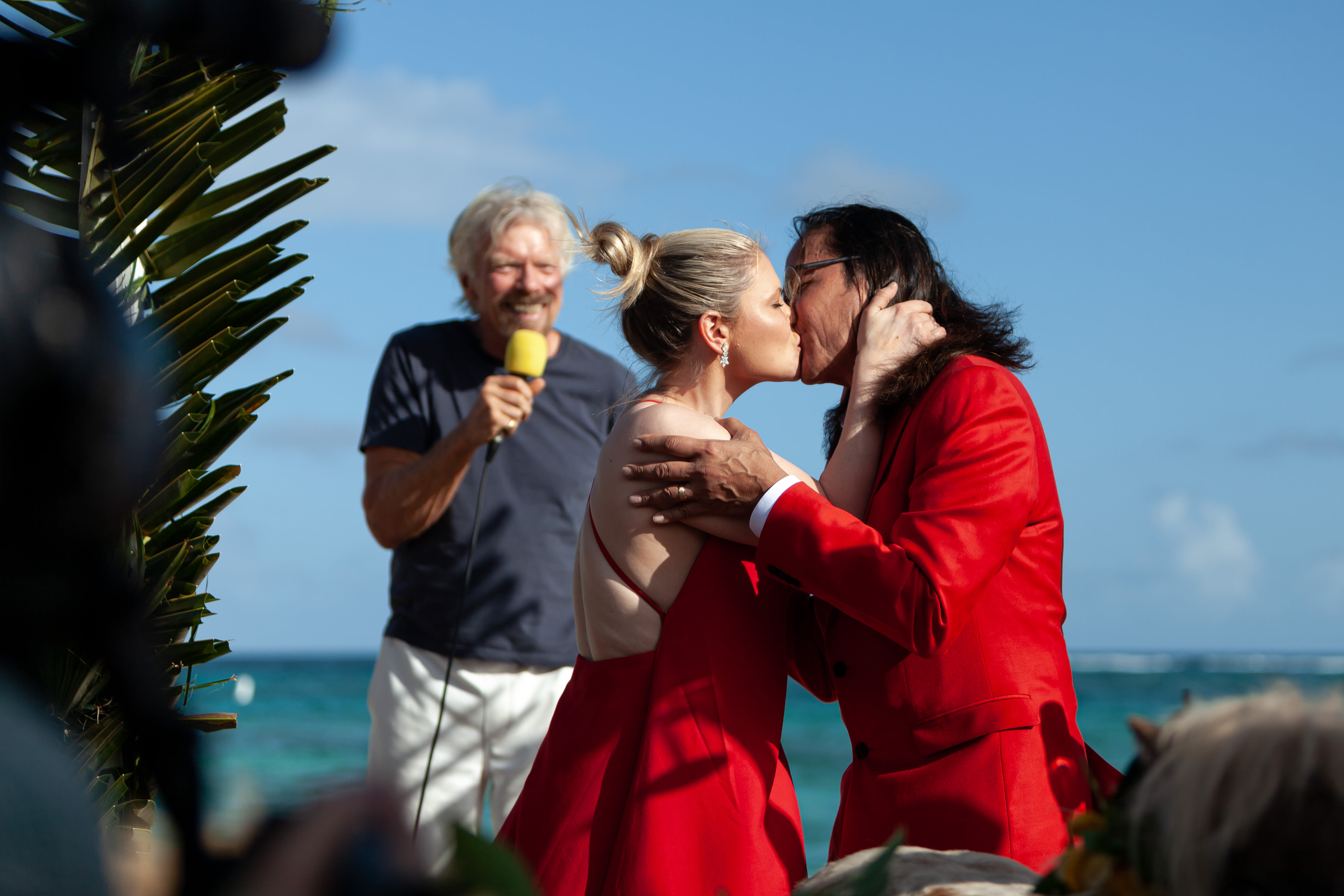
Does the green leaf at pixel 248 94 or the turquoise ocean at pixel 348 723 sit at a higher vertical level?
the green leaf at pixel 248 94

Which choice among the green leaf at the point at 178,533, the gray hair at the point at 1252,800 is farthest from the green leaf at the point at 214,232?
the gray hair at the point at 1252,800

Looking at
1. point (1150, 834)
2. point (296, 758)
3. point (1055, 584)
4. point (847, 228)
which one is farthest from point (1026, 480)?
point (296, 758)

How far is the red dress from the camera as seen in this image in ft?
8.24

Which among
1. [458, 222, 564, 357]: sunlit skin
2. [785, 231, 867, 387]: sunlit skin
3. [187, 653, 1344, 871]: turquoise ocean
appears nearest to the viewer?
[187, 653, 1344, 871]: turquoise ocean

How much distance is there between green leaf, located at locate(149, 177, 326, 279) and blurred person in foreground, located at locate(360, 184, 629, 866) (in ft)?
6.34

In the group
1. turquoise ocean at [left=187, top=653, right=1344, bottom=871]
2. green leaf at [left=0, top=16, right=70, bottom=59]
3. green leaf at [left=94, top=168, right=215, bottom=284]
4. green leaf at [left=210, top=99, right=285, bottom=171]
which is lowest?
turquoise ocean at [left=187, top=653, right=1344, bottom=871]

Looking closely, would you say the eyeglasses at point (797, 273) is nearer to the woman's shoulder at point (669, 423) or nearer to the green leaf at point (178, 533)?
the woman's shoulder at point (669, 423)

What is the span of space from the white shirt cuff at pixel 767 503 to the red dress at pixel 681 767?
0.21 meters

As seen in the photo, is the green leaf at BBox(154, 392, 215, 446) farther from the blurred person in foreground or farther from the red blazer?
the blurred person in foreground

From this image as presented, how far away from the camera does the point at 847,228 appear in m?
3.10

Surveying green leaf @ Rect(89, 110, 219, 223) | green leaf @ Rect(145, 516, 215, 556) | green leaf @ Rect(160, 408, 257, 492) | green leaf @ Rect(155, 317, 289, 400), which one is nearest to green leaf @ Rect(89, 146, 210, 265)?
green leaf @ Rect(89, 110, 219, 223)

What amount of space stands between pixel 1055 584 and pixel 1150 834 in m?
1.75

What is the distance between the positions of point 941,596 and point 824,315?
102cm

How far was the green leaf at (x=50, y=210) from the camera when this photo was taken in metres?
1.60
